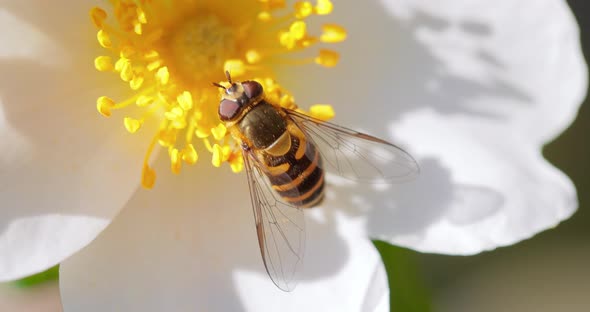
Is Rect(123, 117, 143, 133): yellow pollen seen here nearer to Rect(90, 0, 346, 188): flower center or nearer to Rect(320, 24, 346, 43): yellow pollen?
Rect(90, 0, 346, 188): flower center

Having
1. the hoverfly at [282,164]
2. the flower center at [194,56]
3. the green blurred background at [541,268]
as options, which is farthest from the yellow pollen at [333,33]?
the green blurred background at [541,268]

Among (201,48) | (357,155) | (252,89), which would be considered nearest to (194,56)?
(201,48)

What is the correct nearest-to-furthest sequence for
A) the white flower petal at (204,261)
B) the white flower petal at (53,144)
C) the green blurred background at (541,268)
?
the white flower petal at (53,144) < the white flower petal at (204,261) < the green blurred background at (541,268)

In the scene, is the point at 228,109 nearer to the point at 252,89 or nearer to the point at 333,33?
the point at 252,89

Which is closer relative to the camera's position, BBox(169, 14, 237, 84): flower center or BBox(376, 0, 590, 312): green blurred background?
BBox(169, 14, 237, 84): flower center

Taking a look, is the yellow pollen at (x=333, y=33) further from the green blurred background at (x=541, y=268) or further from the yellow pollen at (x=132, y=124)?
the green blurred background at (x=541, y=268)

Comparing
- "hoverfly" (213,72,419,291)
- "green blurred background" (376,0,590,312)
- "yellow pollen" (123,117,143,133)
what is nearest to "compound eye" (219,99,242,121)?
"hoverfly" (213,72,419,291)

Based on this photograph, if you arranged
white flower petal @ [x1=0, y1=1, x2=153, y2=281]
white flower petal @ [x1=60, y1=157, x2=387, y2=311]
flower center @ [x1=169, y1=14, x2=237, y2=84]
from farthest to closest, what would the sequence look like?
flower center @ [x1=169, y1=14, x2=237, y2=84] → white flower petal @ [x1=60, y1=157, x2=387, y2=311] → white flower petal @ [x1=0, y1=1, x2=153, y2=281]

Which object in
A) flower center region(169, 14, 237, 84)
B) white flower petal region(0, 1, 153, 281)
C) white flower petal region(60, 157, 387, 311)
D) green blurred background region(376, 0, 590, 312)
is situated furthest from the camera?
green blurred background region(376, 0, 590, 312)

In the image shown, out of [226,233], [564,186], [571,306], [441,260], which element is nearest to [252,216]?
[226,233]
